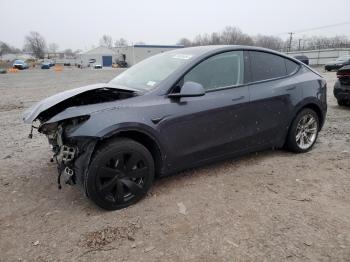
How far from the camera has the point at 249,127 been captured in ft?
14.1

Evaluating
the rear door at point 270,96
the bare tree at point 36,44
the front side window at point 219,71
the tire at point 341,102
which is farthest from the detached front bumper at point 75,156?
the bare tree at point 36,44

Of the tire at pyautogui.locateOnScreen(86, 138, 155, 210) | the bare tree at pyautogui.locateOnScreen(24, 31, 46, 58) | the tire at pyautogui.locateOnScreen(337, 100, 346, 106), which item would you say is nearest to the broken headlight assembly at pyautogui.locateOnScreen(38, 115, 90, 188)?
the tire at pyautogui.locateOnScreen(86, 138, 155, 210)

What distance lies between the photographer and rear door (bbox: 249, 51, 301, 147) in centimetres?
437

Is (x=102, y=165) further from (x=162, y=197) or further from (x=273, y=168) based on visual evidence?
(x=273, y=168)

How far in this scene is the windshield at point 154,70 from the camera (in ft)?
12.8

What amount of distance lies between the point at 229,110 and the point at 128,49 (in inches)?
3108

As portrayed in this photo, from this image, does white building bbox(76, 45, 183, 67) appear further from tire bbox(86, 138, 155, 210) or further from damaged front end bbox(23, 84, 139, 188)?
tire bbox(86, 138, 155, 210)

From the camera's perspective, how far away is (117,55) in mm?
89250

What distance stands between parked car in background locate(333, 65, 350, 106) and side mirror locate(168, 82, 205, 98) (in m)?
6.29

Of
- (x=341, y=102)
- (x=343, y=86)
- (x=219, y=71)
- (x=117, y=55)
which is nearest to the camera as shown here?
(x=219, y=71)

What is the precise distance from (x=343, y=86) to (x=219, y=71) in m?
6.06

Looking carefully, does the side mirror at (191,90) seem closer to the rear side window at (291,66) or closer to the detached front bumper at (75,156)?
the detached front bumper at (75,156)

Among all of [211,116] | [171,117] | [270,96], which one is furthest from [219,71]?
[171,117]

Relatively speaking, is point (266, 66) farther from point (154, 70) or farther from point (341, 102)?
point (341, 102)
